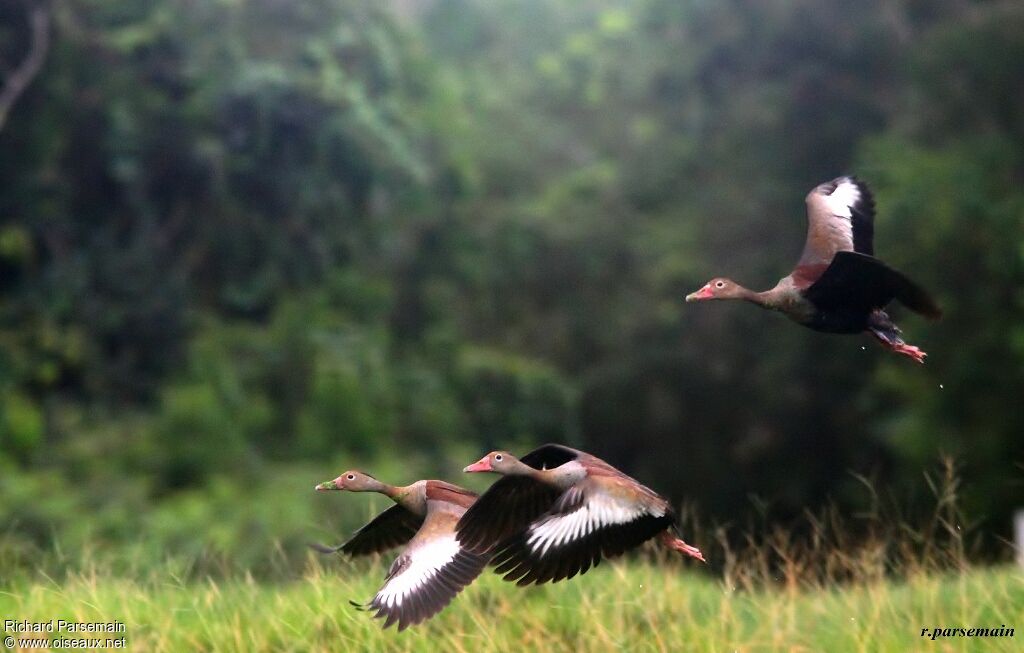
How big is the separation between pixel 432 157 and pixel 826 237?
13.0m

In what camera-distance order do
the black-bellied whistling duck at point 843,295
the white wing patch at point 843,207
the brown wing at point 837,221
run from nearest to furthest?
the black-bellied whistling duck at point 843,295 → the brown wing at point 837,221 → the white wing patch at point 843,207

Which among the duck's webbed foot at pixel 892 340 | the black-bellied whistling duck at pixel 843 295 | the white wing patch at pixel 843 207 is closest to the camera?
the black-bellied whistling duck at pixel 843 295

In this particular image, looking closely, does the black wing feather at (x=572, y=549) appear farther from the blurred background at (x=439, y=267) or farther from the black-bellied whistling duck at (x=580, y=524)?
the blurred background at (x=439, y=267)

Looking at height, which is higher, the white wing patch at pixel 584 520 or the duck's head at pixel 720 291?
the duck's head at pixel 720 291

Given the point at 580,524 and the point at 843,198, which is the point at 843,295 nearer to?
the point at 843,198

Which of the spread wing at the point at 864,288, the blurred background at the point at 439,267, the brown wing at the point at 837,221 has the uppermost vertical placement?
the brown wing at the point at 837,221

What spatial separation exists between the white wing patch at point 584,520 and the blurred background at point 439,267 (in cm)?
698

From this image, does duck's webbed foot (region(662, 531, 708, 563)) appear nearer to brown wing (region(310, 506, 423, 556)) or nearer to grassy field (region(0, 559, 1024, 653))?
brown wing (region(310, 506, 423, 556))

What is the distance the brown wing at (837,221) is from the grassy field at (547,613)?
50.7 inches

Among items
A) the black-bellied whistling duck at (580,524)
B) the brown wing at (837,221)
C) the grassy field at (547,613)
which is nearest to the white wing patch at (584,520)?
the black-bellied whistling duck at (580,524)

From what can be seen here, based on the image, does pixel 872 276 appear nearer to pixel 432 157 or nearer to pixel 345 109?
pixel 345 109

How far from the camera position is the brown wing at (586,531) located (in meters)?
3.79

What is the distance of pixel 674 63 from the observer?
1888cm

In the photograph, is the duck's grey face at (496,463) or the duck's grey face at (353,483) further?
the duck's grey face at (353,483)
